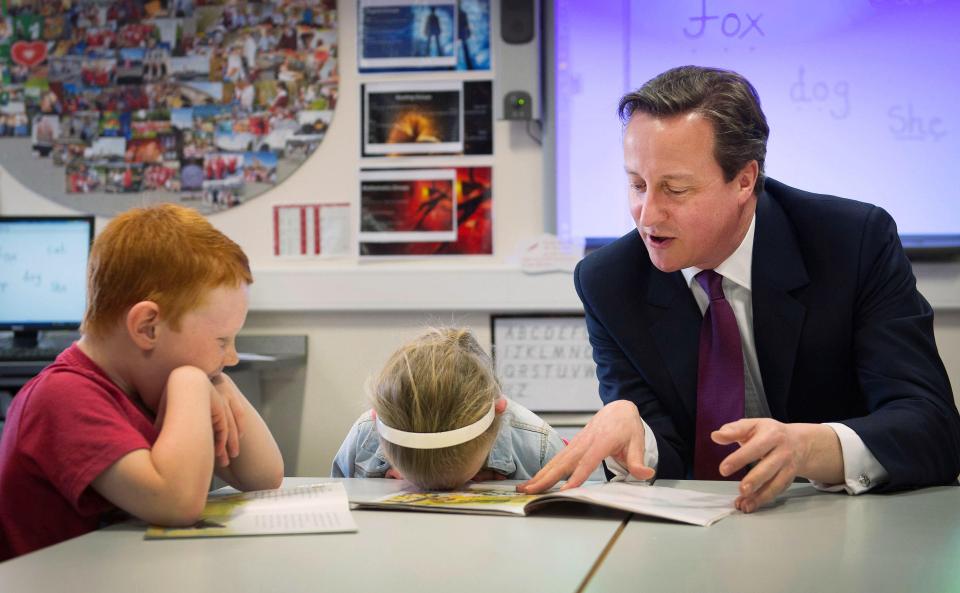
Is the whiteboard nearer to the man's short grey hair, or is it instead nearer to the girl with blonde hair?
the man's short grey hair

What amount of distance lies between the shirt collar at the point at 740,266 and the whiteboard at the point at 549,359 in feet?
4.18

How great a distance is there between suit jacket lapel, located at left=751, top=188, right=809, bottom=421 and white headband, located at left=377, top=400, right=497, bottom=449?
558 millimetres

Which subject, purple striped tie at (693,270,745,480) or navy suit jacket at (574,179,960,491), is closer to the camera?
navy suit jacket at (574,179,960,491)

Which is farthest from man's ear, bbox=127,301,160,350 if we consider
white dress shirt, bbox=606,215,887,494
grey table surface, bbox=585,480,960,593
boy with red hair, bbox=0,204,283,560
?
white dress shirt, bbox=606,215,887,494

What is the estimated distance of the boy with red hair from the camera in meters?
1.11

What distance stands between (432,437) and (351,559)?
37cm

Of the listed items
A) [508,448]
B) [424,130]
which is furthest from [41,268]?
[508,448]

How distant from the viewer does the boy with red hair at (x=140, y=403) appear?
1.11 meters

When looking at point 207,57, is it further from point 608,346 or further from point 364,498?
point 364,498

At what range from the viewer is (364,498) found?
1293 millimetres

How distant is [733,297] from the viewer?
1.73 m

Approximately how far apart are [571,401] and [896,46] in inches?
53.2

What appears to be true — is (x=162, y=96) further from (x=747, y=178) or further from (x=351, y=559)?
(x=351, y=559)

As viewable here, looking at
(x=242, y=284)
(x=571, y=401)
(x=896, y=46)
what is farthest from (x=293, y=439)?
(x=896, y=46)
